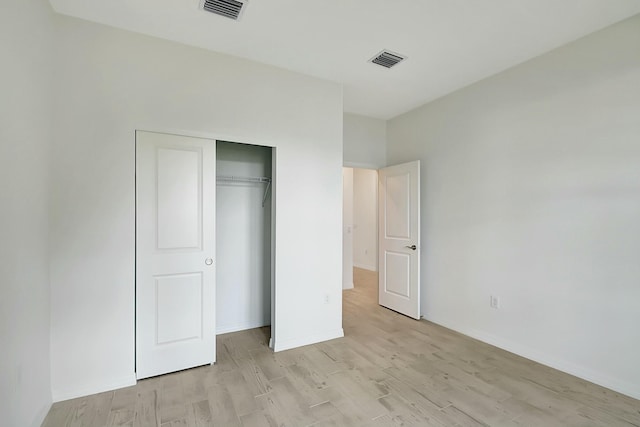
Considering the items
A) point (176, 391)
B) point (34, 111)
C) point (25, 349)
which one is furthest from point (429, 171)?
point (25, 349)

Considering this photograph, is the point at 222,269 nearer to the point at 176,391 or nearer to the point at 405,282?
the point at 176,391

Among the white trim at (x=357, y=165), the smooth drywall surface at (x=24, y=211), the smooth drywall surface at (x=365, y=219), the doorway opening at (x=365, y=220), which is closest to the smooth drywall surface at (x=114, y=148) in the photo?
the smooth drywall surface at (x=24, y=211)

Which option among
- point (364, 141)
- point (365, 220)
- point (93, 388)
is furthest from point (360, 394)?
point (365, 220)

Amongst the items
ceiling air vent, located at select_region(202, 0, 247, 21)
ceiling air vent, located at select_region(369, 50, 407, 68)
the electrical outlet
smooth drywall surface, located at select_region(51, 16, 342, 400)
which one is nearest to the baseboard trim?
the electrical outlet

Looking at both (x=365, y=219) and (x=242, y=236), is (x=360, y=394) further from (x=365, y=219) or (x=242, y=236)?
(x=365, y=219)

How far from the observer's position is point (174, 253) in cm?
257

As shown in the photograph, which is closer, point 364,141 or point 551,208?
point 551,208

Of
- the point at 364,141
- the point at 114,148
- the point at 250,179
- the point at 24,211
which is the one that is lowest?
the point at 24,211

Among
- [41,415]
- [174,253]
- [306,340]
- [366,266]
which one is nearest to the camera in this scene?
[41,415]

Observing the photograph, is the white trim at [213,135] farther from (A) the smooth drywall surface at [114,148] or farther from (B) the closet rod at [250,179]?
(B) the closet rod at [250,179]

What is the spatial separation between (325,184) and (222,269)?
5.17ft

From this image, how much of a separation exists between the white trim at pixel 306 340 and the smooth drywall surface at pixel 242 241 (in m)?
0.73

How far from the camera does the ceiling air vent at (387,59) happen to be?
9.14 feet

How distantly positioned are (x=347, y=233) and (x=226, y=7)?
451 cm
